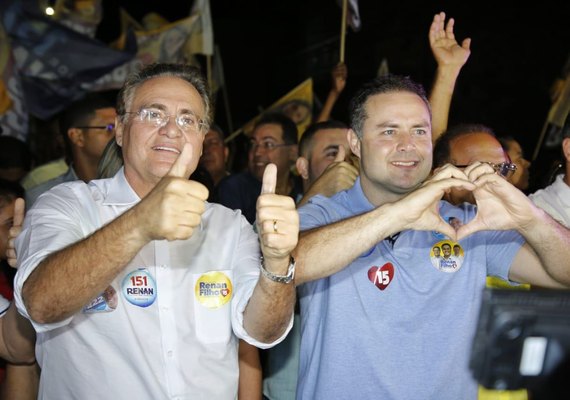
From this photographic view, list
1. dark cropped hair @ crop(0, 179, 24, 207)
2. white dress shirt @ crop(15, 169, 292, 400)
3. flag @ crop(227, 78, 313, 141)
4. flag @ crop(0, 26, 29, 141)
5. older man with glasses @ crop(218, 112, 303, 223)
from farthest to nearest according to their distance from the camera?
flag @ crop(227, 78, 313, 141)
flag @ crop(0, 26, 29, 141)
older man with glasses @ crop(218, 112, 303, 223)
dark cropped hair @ crop(0, 179, 24, 207)
white dress shirt @ crop(15, 169, 292, 400)

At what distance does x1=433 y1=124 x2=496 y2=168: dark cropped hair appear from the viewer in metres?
3.91

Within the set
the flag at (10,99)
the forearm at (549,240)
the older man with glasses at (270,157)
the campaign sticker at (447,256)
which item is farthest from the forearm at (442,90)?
the flag at (10,99)

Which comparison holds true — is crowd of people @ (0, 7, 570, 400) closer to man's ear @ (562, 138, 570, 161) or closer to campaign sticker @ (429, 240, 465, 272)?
campaign sticker @ (429, 240, 465, 272)

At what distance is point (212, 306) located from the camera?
2.54 metres

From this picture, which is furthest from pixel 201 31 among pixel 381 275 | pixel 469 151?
pixel 381 275

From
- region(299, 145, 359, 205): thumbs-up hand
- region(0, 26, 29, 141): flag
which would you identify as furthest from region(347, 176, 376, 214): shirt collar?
region(0, 26, 29, 141): flag

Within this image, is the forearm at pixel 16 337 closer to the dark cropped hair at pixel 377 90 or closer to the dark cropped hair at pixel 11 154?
the dark cropped hair at pixel 377 90

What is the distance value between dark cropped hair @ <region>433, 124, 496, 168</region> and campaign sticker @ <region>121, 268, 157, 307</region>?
2.07 m

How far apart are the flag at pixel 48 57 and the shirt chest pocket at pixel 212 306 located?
469cm

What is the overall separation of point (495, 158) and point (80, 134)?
108 inches

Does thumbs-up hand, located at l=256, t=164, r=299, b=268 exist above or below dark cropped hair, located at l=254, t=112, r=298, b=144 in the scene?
below

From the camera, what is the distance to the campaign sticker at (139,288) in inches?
96.5

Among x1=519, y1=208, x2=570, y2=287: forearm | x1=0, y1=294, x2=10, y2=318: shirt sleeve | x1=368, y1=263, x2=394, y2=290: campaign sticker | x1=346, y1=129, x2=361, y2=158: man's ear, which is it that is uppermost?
A: x1=346, y1=129, x2=361, y2=158: man's ear

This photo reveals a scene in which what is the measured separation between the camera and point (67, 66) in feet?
22.5
